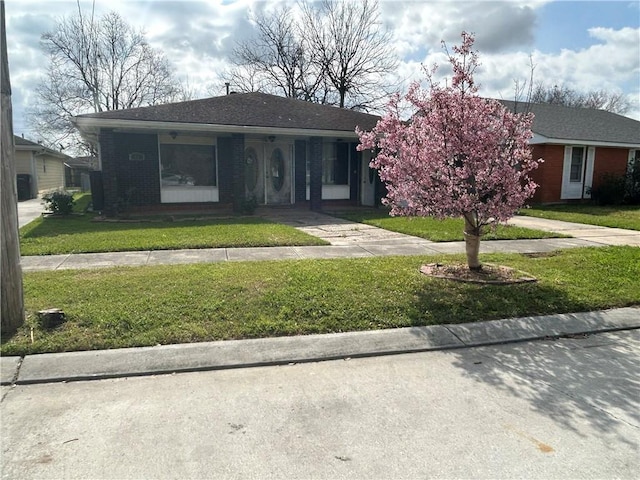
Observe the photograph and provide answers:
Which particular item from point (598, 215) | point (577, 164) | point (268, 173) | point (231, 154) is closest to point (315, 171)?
point (268, 173)

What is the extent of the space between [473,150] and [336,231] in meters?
5.79

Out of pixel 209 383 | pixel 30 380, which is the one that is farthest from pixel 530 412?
pixel 30 380

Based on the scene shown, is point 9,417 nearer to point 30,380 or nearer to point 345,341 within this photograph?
point 30,380

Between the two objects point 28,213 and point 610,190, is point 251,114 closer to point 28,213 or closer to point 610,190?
point 28,213

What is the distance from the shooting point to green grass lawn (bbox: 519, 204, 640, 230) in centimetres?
1284

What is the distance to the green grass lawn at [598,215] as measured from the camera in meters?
12.8

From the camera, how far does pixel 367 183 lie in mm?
17375

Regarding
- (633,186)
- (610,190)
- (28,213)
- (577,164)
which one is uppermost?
(577,164)

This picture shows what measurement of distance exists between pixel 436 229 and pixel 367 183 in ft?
22.0

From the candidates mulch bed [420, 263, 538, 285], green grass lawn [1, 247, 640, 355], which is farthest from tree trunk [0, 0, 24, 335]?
mulch bed [420, 263, 538, 285]

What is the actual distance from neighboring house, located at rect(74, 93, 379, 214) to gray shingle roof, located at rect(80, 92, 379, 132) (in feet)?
0.10

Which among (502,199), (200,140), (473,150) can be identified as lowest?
(502,199)

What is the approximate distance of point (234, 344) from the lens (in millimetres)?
4117

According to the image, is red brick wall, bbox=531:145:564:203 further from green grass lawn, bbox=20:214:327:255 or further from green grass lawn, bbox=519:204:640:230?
green grass lawn, bbox=20:214:327:255
